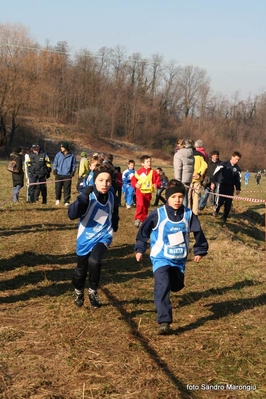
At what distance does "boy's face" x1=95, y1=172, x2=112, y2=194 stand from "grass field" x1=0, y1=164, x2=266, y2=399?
149cm

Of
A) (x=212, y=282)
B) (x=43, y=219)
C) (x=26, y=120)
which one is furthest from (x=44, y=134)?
(x=212, y=282)

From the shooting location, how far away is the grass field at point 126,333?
13.3 feet

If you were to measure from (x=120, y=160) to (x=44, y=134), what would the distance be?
10788 mm

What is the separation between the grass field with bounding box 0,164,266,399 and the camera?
4.05 m

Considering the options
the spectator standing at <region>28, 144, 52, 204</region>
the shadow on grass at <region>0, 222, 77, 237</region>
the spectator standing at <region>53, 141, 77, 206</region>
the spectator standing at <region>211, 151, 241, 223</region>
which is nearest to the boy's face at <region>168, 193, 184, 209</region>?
the shadow on grass at <region>0, 222, 77, 237</region>

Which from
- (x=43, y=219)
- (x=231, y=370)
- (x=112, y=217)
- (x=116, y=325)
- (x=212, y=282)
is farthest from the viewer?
(x=43, y=219)

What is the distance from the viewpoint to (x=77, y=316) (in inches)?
223

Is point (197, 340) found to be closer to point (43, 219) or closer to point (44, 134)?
point (43, 219)

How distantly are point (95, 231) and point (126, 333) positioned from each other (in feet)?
4.40

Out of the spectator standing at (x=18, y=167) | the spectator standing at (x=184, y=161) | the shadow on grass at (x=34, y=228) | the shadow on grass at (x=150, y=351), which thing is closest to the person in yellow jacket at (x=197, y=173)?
the spectator standing at (x=184, y=161)

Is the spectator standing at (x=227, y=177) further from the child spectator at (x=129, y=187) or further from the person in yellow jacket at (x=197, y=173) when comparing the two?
the child spectator at (x=129, y=187)

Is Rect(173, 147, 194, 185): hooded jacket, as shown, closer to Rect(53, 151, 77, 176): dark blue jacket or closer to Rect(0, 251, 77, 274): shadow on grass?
Rect(0, 251, 77, 274): shadow on grass

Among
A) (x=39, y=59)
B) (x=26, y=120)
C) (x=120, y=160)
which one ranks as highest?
(x=39, y=59)

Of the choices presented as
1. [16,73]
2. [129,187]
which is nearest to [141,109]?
[16,73]
